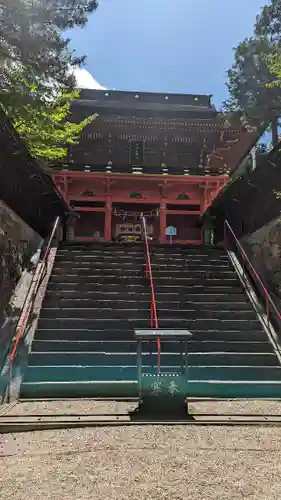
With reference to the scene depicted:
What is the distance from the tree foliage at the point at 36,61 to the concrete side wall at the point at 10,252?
2.04 meters

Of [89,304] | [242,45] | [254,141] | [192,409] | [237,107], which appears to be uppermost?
[242,45]

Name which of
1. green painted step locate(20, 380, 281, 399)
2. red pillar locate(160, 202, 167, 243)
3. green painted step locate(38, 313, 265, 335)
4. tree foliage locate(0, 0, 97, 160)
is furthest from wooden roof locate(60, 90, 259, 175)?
green painted step locate(20, 380, 281, 399)

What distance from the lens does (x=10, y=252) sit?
8016mm

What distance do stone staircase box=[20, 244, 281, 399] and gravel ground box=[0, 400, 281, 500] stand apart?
1.76 metres

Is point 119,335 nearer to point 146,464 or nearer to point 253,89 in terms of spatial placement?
point 146,464

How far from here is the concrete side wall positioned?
7.42 meters

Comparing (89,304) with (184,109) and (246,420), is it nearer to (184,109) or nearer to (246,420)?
(246,420)

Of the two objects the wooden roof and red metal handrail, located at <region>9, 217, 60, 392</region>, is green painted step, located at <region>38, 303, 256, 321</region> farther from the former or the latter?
the wooden roof

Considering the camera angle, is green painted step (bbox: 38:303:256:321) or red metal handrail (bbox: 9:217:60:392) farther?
green painted step (bbox: 38:303:256:321)

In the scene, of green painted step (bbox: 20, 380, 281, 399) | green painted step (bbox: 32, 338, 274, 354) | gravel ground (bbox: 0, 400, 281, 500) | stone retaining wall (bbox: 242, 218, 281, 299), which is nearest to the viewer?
gravel ground (bbox: 0, 400, 281, 500)

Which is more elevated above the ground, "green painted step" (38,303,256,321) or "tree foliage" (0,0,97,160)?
"tree foliage" (0,0,97,160)

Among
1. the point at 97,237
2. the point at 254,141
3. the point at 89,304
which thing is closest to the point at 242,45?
the point at 254,141

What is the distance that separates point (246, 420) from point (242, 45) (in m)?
17.8

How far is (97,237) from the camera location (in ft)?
64.0
